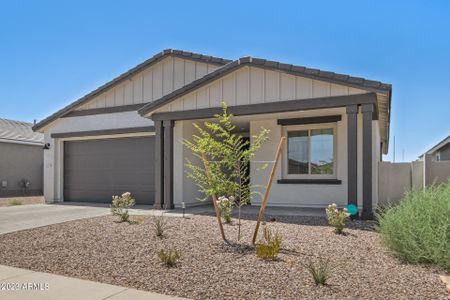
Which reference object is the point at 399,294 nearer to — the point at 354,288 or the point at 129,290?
the point at 354,288

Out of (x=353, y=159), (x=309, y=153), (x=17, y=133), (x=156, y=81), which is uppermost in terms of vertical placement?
(x=156, y=81)

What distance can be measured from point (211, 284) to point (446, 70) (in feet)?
51.4

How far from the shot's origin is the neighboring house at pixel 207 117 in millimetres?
9766

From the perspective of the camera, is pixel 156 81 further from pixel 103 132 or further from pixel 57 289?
pixel 57 289

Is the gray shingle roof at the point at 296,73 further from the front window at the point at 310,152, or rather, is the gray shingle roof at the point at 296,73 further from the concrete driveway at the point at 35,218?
the concrete driveway at the point at 35,218

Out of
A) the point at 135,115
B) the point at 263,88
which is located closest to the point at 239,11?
the point at 263,88

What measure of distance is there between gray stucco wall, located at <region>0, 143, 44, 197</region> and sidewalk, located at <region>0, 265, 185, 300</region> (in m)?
19.0

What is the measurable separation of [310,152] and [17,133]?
1988 cm

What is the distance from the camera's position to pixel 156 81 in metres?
15.2

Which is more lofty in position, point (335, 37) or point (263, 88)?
point (335, 37)

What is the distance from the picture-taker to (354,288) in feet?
14.7

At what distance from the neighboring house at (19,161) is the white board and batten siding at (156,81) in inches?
405

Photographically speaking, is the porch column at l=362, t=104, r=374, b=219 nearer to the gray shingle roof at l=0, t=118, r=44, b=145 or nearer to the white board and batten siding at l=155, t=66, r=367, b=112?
the white board and batten siding at l=155, t=66, r=367, b=112

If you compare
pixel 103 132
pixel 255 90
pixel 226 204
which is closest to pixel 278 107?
pixel 255 90
